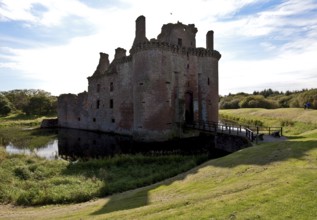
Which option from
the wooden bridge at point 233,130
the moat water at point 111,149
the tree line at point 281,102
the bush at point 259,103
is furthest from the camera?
the bush at point 259,103

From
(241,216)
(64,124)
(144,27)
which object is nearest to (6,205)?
(241,216)

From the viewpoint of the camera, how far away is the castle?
92.2 ft

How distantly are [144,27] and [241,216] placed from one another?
26.1 m

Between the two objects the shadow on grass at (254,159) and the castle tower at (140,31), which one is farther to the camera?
the castle tower at (140,31)

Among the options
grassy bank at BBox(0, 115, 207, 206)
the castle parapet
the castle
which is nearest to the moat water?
the castle

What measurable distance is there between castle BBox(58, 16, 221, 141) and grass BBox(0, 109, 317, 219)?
14.6 metres

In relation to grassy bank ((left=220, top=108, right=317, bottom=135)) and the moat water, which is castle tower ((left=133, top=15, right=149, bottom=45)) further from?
grassy bank ((left=220, top=108, right=317, bottom=135))

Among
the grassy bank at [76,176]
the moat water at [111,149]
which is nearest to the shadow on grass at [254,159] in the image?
the grassy bank at [76,176]

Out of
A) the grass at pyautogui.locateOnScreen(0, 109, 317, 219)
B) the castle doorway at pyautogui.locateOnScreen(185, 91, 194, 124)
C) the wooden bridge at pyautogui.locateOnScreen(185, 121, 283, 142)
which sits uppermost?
the castle doorway at pyautogui.locateOnScreen(185, 91, 194, 124)

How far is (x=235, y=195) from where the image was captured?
7.82 meters

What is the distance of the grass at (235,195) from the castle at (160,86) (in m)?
14.6

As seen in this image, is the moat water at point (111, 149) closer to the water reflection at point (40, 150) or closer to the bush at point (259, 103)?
the water reflection at point (40, 150)

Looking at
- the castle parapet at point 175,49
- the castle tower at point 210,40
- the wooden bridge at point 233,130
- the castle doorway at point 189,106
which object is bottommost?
the wooden bridge at point 233,130

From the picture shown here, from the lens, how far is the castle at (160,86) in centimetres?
2809
